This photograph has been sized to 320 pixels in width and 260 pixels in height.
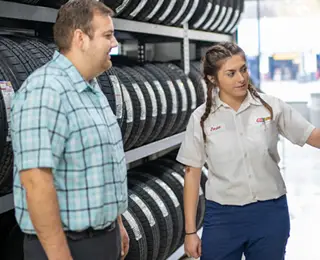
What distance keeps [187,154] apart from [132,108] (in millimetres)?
711

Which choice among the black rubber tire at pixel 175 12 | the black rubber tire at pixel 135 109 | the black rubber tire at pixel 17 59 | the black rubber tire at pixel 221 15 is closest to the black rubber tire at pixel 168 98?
the black rubber tire at pixel 175 12

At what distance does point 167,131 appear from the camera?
3785mm

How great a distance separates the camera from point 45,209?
1.63 meters

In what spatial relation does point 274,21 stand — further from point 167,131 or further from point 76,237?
point 76,237

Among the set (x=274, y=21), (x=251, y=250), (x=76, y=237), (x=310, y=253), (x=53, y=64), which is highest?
(x=274, y=21)

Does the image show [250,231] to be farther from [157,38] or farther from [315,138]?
[157,38]

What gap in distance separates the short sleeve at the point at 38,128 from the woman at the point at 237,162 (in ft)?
Result: 3.19

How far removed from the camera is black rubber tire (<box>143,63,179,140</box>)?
3725mm

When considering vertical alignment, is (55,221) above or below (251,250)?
above

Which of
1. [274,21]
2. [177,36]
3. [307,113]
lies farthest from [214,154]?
[307,113]

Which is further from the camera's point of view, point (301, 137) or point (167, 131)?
point (167, 131)

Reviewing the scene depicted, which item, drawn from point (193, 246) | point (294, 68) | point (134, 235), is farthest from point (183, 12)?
point (294, 68)

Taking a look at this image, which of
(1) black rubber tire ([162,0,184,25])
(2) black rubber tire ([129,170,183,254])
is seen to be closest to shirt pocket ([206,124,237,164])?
(2) black rubber tire ([129,170,183,254])

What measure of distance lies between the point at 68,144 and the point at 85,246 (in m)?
0.37
